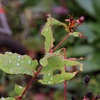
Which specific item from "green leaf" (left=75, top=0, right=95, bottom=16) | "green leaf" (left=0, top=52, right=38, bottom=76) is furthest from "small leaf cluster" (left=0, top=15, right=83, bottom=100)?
"green leaf" (left=75, top=0, right=95, bottom=16)

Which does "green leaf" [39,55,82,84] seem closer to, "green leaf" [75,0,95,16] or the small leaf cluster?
the small leaf cluster

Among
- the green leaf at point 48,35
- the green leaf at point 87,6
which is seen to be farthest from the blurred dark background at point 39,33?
the green leaf at point 48,35

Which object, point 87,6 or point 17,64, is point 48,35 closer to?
point 17,64

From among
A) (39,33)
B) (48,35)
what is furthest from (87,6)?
(48,35)

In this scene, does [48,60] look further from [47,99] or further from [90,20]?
[90,20]

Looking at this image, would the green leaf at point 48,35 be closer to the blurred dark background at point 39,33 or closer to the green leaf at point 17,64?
the green leaf at point 17,64

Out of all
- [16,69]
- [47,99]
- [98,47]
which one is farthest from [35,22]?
[16,69]
